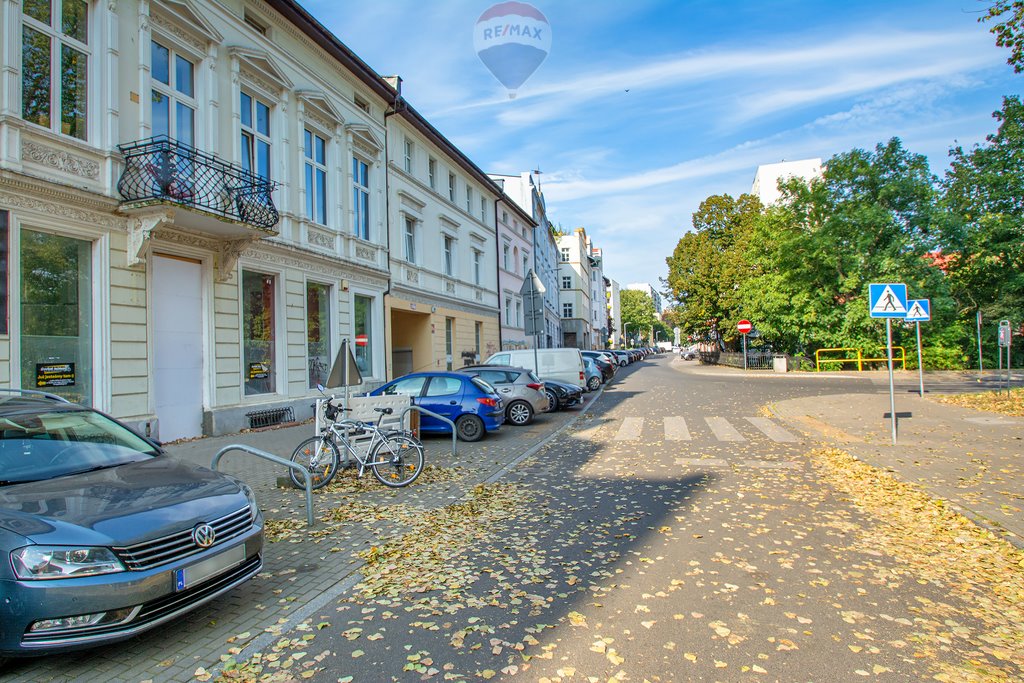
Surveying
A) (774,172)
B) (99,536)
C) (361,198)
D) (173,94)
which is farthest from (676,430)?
(774,172)

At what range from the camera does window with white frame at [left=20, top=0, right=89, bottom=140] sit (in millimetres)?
9742

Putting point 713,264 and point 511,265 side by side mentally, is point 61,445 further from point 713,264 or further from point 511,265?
point 713,264

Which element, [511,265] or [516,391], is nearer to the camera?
[516,391]

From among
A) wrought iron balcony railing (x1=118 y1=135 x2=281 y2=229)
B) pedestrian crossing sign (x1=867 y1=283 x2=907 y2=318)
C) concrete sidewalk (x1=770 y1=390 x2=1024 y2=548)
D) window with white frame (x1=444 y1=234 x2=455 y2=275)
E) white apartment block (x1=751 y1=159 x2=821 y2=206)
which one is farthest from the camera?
white apartment block (x1=751 y1=159 x2=821 y2=206)

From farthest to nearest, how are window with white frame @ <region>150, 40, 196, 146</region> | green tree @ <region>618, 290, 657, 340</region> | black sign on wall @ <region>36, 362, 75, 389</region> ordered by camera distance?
green tree @ <region>618, 290, 657, 340</region> < window with white frame @ <region>150, 40, 196, 146</region> < black sign on wall @ <region>36, 362, 75, 389</region>

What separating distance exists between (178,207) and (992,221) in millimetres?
36524

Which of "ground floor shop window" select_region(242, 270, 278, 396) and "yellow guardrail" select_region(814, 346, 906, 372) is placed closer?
"ground floor shop window" select_region(242, 270, 278, 396)

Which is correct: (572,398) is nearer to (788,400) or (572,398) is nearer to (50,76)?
(788,400)

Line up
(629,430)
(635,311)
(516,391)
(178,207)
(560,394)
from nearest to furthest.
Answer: (178,207)
(629,430)
(516,391)
(560,394)
(635,311)

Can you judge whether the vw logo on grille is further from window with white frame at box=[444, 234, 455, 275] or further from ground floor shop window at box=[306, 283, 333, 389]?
window with white frame at box=[444, 234, 455, 275]

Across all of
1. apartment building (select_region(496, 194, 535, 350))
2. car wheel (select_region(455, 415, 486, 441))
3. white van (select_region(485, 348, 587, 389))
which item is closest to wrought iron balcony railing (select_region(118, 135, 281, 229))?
car wheel (select_region(455, 415, 486, 441))

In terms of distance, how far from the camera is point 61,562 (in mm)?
3184

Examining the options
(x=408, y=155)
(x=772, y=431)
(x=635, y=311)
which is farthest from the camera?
(x=635, y=311)

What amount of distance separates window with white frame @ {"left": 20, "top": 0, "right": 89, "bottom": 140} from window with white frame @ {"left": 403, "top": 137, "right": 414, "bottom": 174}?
1327 centimetres
